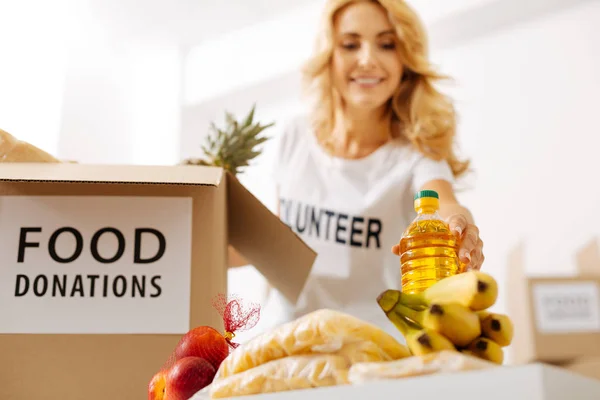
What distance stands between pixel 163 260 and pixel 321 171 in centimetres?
99

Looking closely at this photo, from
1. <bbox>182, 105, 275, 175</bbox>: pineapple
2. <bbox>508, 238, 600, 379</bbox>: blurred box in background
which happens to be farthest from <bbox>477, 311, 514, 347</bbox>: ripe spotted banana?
<bbox>508, 238, 600, 379</bbox>: blurred box in background

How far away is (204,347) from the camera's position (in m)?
0.67

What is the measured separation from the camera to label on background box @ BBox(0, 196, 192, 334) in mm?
868

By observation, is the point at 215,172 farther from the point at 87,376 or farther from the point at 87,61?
the point at 87,61

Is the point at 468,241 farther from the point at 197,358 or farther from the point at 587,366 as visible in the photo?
the point at 587,366

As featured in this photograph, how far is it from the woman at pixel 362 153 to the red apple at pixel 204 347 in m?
0.90

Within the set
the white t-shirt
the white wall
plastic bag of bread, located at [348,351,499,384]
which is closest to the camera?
plastic bag of bread, located at [348,351,499,384]

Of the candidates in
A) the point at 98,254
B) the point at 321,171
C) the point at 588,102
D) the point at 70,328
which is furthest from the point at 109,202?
the point at 588,102

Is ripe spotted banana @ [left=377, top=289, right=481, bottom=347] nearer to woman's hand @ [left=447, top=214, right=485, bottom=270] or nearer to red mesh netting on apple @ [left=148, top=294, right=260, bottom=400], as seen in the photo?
red mesh netting on apple @ [left=148, top=294, right=260, bottom=400]

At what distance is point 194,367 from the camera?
627mm

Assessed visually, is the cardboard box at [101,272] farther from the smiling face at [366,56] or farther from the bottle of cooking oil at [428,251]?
the smiling face at [366,56]

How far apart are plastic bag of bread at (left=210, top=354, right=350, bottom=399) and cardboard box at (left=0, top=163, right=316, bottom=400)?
0.37 m

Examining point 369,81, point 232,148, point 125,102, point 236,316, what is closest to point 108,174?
point 236,316

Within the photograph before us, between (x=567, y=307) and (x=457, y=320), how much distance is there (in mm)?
2189
